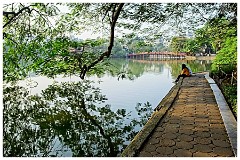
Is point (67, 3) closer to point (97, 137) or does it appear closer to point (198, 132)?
point (97, 137)

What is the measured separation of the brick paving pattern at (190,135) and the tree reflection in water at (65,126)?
101 centimetres

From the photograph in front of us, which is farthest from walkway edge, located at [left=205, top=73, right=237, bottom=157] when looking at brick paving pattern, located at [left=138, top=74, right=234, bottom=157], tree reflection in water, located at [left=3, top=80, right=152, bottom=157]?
tree reflection in water, located at [left=3, top=80, right=152, bottom=157]

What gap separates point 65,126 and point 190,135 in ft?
9.59

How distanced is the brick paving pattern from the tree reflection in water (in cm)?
101

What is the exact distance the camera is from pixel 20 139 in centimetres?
475

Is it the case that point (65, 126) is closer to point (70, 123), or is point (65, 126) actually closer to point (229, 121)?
point (70, 123)

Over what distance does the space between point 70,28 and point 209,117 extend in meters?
2.99

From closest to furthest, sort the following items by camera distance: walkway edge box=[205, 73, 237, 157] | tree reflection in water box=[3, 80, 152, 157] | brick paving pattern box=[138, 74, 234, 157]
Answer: brick paving pattern box=[138, 74, 234, 157] → walkway edge box=[205, 73, 237, 157] → tree reflection in water box=[3, 80, 152, 157]

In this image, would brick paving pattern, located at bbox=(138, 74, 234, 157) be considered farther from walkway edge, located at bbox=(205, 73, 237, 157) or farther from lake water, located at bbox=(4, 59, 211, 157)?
lake water, located at bbox=(4, 59, 211, 157)

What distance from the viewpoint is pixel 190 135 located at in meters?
3.12

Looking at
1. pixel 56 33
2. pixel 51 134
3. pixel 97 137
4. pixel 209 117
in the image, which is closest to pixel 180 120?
pixel 209 117

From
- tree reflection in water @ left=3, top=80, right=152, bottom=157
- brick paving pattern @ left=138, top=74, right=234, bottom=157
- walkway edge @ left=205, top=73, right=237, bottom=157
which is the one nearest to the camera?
brick paving pattern @ left=138, top=74, right=234, bottom=157

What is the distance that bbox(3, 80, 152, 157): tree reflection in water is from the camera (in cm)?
429

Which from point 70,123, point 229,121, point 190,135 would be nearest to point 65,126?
point 70,123
